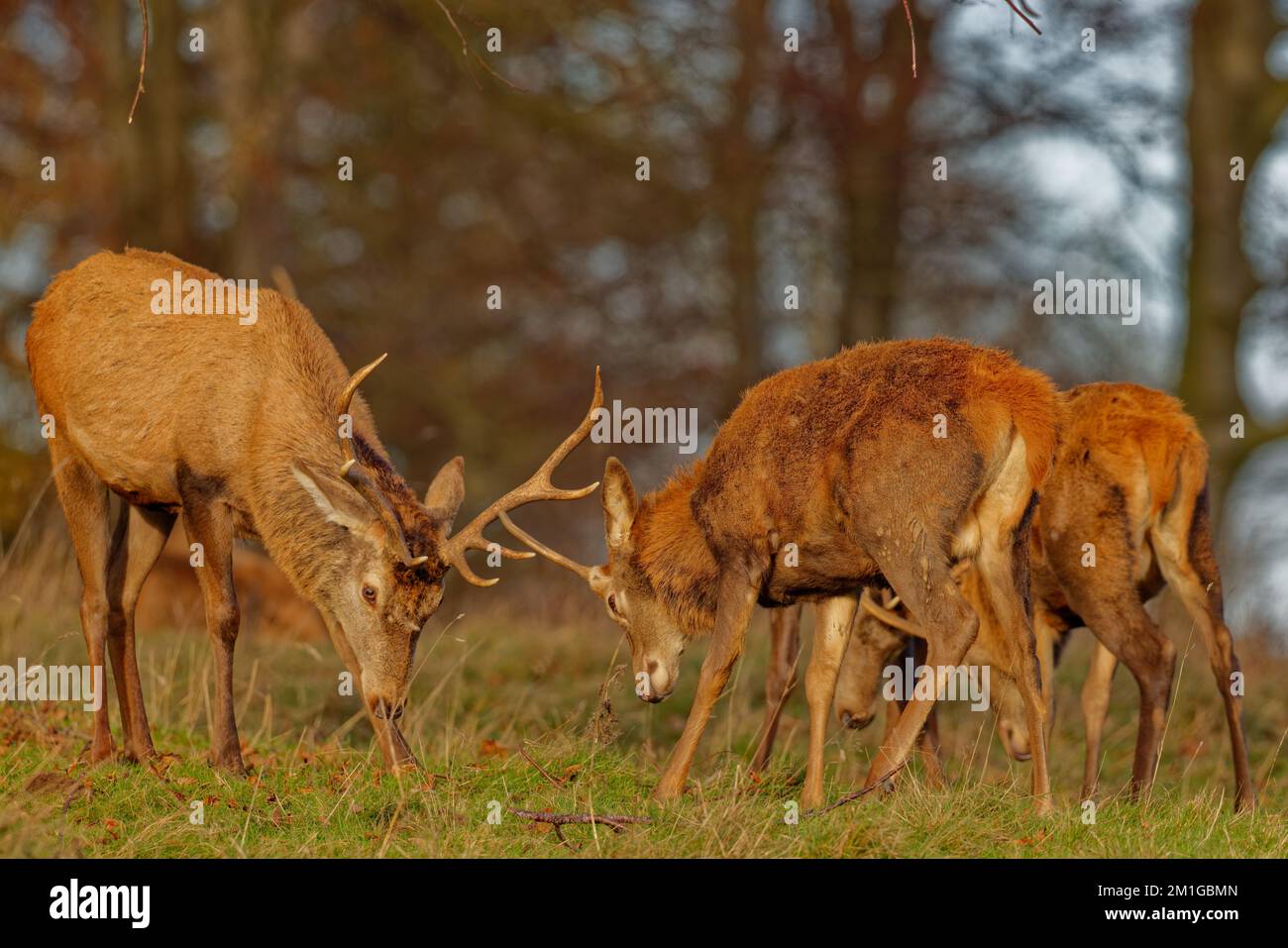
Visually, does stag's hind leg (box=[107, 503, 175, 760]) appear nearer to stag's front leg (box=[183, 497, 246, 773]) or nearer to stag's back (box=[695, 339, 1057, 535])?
stag's front leg (box=[183, 497, 246, 773])

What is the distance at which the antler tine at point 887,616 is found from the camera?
741 centimetres

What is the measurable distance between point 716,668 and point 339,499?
6.10 feet

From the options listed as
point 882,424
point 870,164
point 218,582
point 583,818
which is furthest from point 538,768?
point 870,164

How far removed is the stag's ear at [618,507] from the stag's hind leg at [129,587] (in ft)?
7.29

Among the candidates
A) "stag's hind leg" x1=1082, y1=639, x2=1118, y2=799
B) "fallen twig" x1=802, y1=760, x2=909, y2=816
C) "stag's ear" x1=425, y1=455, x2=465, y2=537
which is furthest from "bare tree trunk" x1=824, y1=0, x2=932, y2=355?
"fallen twig" x1=802, y1=760, x2=909, y2=816

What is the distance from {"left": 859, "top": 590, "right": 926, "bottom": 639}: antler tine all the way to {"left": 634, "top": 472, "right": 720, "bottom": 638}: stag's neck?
745 mm

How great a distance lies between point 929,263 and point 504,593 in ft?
20.4

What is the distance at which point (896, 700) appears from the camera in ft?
26.5

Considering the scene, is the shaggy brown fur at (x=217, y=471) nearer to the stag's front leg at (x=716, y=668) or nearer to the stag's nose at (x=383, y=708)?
the stag's nose at (x=383, y=708)

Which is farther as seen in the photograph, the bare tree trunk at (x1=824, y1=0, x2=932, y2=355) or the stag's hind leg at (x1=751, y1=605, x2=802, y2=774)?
the bare tree trunk at (x1=824, y1=0, x2=932, y2=355)

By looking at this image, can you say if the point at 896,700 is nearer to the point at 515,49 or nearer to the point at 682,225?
the point at 515,49

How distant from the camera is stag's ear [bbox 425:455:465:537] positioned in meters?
7.54

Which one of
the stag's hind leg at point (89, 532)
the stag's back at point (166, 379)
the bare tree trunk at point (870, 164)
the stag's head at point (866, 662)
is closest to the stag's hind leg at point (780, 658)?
the stag's head at point (866, 662)

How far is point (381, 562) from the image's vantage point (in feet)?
23.8
